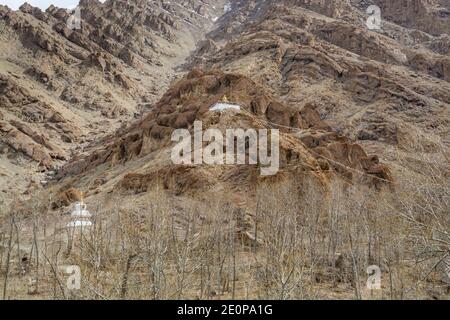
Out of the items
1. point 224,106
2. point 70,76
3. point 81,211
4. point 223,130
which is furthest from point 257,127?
point 70,76

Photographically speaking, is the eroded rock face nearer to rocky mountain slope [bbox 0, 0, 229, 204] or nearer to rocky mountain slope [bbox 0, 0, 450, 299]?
rocky mountain slope [bbox 0, 0, 450, 299]

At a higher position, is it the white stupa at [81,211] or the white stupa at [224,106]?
the white stupa at [224,106]

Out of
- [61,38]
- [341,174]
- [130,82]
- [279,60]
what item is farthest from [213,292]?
[61,38]

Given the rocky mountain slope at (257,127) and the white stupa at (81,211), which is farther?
the white stupa at (81,211)

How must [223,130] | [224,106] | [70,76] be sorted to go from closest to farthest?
[223,130]
[224,106]
[70,76]

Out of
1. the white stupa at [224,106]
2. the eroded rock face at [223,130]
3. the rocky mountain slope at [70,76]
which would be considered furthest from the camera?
the rocky mountain slope at [70,76]

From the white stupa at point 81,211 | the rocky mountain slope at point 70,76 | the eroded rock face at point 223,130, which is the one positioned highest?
the rocky mountain slope at point 70,76

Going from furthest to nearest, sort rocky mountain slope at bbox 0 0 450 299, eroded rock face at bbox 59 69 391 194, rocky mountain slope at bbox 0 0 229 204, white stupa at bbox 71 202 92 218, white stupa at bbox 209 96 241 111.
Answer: rocky mountain slope at bbox 0 0 229 204 → white stupa at bbox 209 96 241 111 → eroded rock face at bbox 59 69 391 194 → white stupa at bbox 71 202 92 218 → rocky mountain slope at bbox 0 0 450 299

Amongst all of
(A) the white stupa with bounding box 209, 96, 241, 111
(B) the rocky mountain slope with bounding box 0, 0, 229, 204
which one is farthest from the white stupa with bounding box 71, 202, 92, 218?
(B) the rocky mountain slope with bounding box 0, 0, 229, 204

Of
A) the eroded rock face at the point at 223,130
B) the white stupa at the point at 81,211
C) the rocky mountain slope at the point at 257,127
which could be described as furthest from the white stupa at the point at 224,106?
the white stupa at the point at 81,211

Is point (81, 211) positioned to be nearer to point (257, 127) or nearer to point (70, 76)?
point (257, 127)

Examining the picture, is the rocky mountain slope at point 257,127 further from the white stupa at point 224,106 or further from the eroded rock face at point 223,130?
the white stupa at point 224,106

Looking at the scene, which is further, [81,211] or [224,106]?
[224,106]
